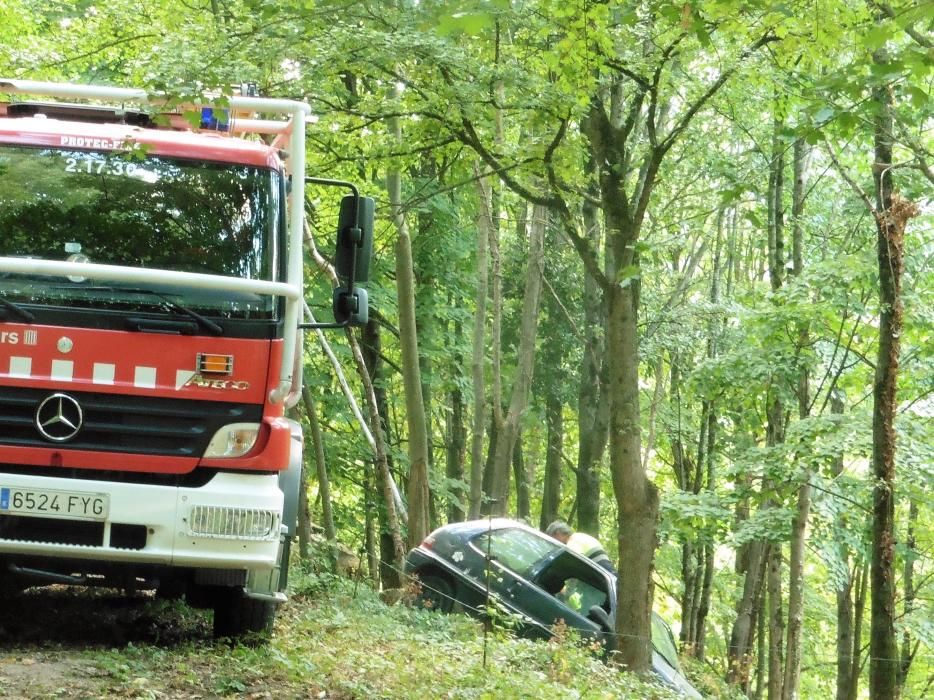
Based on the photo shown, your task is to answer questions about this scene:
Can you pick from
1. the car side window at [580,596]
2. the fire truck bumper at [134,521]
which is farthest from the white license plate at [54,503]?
the car side window at [580,596]

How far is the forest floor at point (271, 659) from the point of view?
19.8ft

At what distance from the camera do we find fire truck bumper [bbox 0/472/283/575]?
6051 mm

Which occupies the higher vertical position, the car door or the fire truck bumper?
the fire truck bumper

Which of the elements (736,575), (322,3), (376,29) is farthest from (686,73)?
(736,575)

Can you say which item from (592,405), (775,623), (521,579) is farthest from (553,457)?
(521,579)

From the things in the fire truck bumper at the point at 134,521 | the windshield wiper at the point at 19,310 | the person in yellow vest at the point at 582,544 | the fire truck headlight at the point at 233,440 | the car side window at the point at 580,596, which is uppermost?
the windshield wiper at the point at 19,310

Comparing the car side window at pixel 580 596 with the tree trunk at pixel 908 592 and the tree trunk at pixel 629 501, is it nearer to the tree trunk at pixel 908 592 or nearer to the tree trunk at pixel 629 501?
the tree trunk at pixel 629 501

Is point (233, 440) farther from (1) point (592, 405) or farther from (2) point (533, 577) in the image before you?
(1) point (592, 405)

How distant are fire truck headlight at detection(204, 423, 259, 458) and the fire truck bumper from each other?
13cm

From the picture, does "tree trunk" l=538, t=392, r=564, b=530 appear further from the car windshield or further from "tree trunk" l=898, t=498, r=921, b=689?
the car windshield

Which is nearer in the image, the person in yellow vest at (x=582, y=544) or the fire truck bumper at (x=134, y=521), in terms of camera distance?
the fire truck bumper at (x=134, y=521)

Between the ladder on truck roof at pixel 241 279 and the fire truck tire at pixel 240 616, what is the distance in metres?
1.31

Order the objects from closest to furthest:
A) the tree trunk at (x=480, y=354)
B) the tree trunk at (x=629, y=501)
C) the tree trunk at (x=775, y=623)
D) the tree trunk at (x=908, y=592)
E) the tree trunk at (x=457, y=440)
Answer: the tree trunk at (x=629, y=501) < the tree trunk at (x=480, y=354) < the tree trunk at (x=775, y=623) < the tree trunk at (x=908, y=592) < the tree trunk at (x=457, y=440)

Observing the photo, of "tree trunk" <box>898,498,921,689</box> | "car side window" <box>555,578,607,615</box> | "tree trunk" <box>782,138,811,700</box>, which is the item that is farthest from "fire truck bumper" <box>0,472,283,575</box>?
"tree trunk" <box>898,498,921,689</box>
